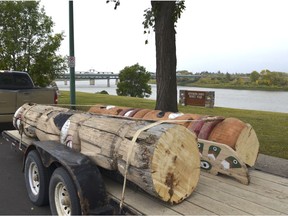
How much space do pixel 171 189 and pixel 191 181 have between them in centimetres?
31

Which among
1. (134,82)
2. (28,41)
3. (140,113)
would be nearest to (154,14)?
(140,113)

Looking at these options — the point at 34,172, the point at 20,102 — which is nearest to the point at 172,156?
the point at 34,172

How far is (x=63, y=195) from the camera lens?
11.6 feet

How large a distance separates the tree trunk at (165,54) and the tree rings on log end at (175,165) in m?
4.46

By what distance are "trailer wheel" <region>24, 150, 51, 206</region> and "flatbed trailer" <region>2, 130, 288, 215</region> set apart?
74 cm

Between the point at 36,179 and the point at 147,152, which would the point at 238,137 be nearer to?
the point at 147,152

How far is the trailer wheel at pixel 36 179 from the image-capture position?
Answer: 13.0 feet

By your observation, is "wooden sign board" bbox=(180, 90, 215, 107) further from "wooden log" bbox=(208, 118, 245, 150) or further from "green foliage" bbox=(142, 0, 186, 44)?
"wooden log" bbox=(208, 118, 245, 150)

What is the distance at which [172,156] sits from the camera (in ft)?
10.2

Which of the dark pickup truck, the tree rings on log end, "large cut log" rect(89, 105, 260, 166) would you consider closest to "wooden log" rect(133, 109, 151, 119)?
"large cut log" rect(89, 105, 260, 166)

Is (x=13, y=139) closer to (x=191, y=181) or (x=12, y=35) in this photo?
(x=191, y=181)

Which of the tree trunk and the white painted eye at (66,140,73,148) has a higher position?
the tree trunk

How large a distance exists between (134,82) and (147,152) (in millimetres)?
57309

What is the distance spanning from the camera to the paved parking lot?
4120 millimetres
